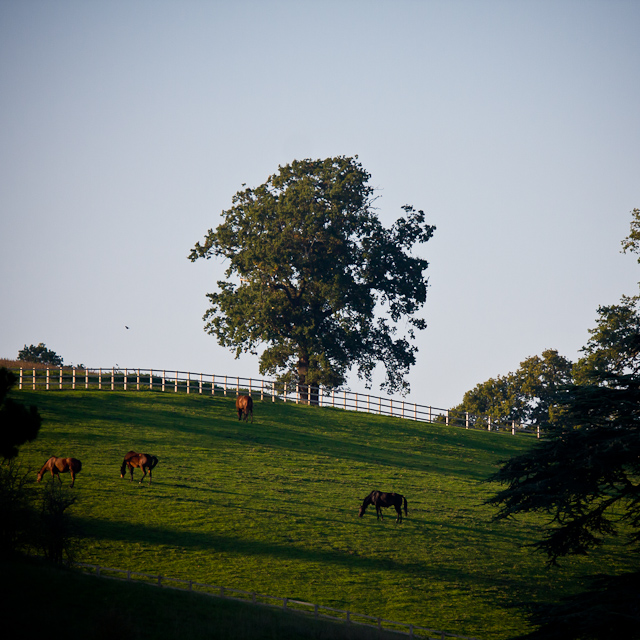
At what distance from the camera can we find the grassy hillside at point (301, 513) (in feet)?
78.3

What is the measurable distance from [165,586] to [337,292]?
109ft

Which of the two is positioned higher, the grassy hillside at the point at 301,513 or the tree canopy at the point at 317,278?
the tree canopy at the point at 317,278

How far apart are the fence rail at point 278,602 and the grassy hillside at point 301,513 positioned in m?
0.82

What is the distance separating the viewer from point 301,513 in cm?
3016

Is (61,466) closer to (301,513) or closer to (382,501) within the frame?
(301,513)

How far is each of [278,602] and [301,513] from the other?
8.09m

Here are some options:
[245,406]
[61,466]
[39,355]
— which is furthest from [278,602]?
[39,355]

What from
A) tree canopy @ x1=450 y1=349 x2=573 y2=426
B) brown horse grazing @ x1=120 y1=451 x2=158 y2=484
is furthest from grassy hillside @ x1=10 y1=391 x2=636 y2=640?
tree canopy @ x1=450 y1=349 x2=573 y2=426

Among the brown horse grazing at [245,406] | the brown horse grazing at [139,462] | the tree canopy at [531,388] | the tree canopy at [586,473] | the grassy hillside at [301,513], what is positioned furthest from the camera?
the tree canopy at [531,388]

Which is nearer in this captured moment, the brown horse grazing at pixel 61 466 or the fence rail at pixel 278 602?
the fence rail at pixel 278 602

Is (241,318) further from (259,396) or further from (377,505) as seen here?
(377,505)

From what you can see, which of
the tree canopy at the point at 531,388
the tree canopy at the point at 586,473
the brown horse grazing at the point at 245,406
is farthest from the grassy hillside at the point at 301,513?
the tree canopy at the point at 531,388

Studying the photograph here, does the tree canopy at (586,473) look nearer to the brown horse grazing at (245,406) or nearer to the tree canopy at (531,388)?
the brown horse grazing at (245,406)

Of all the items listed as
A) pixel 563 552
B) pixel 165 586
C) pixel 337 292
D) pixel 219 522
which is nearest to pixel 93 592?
pixel 165 586
